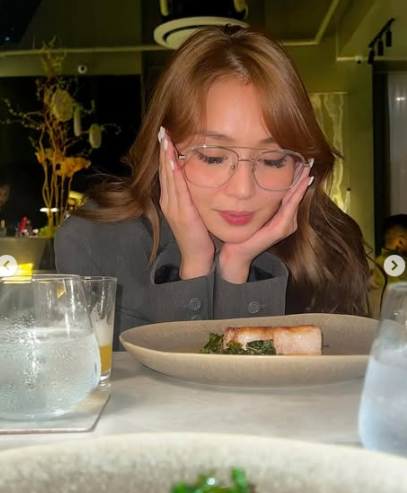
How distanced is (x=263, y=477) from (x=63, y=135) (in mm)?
4507

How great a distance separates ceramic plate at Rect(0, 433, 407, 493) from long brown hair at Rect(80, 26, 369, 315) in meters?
1.22

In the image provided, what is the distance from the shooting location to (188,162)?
1.61 meters

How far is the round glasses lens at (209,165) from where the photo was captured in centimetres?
153

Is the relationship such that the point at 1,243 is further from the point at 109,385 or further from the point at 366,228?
the point at 109,385

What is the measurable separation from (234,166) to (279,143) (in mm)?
133

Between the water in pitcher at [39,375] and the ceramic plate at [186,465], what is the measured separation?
254 millimetres

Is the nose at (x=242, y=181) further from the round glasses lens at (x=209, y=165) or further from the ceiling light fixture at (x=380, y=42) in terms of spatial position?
the ceiling light fixture at (x=380, y=42)

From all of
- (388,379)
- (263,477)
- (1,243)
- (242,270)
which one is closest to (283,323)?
(242,270)

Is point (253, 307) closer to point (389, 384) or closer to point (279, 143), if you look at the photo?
point (279, 143)

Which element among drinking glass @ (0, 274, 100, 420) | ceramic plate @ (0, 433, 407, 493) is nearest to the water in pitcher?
drinking glass @ (0, 274, 100, 420)

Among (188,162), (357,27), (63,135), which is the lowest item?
(188,162)

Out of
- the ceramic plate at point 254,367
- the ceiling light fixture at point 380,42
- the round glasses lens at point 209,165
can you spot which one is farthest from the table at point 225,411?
the ceiling light fixture at point 380,42

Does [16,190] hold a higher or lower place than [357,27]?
lower

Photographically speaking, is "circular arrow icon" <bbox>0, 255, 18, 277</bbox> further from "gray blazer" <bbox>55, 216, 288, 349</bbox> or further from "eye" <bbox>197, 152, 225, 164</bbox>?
"eye" <bbox>197, 152, 225, 164</bbox>
